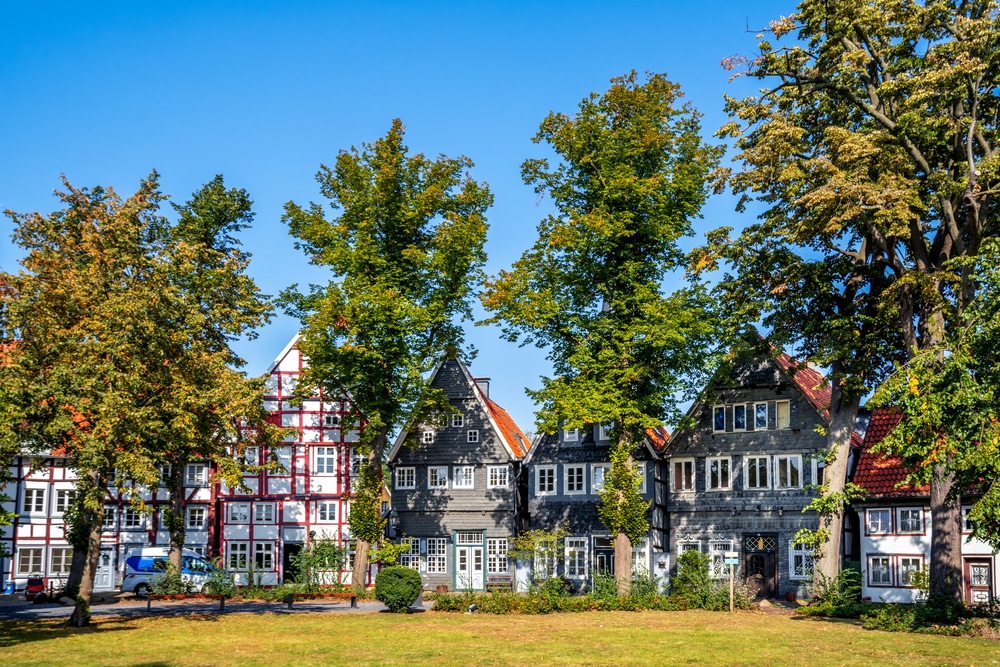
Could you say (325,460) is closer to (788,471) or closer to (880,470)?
(788,471)

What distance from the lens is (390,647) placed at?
23.8 m

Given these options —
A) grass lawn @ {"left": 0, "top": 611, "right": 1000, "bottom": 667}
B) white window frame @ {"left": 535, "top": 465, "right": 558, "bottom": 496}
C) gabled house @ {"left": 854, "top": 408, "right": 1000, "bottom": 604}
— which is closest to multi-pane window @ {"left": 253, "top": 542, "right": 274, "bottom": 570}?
white window frame @ {"left": 535, "top": 465, "right": 558, "bottom": 496}

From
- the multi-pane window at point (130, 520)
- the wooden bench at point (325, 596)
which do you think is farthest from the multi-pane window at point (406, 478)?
the multi-pane window at point (130, 520)

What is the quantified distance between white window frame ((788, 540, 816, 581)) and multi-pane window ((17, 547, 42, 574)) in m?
34.8

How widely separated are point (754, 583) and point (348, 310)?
830 inches

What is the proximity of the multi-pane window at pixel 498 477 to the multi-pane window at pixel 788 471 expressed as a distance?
42.4 feet

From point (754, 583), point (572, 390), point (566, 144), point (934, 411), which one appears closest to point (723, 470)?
point (754, 583)

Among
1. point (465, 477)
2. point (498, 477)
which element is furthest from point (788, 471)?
point (465, 477)

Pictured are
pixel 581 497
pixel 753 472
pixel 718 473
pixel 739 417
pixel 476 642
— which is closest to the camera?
pixel 476 642

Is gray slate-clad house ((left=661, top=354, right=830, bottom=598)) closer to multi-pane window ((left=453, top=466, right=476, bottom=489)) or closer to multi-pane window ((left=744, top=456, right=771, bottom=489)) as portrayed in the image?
multi-pane window ((left=744, top=456, right=771, bottom=489))

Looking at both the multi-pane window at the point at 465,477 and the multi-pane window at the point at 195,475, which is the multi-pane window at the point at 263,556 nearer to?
the multi-pane window at the point at 195,475

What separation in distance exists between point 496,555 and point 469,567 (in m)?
1.45

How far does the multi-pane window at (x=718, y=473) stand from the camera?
44281mm

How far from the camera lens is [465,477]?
4859cm
